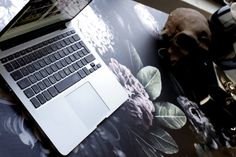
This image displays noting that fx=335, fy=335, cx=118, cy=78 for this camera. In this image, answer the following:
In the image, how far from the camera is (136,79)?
32.0 inches

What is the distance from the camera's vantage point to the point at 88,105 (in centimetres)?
65

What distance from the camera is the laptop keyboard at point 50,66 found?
547 millimetres

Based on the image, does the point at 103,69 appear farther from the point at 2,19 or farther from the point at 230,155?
the point at 230,155

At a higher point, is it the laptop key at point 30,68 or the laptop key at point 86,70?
the laptop key at point 30,68

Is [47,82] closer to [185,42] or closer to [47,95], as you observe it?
[47,95]

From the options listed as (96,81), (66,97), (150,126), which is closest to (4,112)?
(66,97)

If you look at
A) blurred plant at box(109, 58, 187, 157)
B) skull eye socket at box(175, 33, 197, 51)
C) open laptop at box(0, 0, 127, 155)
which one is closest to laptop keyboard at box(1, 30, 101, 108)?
open laptop at box(0, 0, 127, 155)

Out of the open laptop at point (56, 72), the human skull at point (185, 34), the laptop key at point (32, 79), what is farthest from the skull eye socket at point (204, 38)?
the laptop key at point (32, 79)

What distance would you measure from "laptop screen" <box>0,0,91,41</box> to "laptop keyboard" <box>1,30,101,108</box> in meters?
0.03

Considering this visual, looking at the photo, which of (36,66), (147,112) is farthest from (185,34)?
(36,66)

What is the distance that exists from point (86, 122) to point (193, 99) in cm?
44

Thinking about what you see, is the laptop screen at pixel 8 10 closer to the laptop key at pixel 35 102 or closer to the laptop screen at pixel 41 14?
the laptop screen at pixel 41 14

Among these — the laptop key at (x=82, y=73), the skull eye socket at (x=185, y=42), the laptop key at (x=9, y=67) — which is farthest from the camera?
the skull eye socket at (x=185, y=42)

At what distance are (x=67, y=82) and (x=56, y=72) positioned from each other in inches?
1.1
